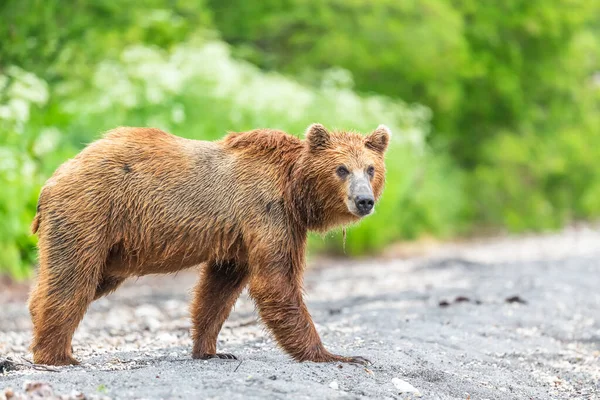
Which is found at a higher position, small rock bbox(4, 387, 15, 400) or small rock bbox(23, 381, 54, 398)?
small rock bbox(23, 381, 54, 398)

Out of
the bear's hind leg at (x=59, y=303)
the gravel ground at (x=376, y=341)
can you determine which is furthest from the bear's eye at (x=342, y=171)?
the bear's hind leg at (x=59, y=303)

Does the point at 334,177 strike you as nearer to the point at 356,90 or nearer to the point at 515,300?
the point at 515,300

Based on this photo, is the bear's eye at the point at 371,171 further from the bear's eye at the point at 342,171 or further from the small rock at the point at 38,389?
the small rock at the point at 38,389

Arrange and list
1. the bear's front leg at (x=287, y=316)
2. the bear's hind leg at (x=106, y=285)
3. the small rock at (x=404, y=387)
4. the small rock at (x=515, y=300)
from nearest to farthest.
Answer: the small rock at (x=404, y=387) < the bear's front leg at (x=287, y=316) < the bear's hind leg at (x=106, y=285) < the small rock at (x=515, y=300)

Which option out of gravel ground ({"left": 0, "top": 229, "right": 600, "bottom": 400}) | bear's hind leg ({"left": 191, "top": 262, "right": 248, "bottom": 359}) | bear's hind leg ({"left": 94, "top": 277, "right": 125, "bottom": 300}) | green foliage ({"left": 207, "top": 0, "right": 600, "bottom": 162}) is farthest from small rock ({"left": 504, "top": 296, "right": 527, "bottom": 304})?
green foliage ({"left": 207, "top": 0, "right": 600, "bottom": 162})

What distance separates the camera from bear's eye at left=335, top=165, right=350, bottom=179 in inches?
241

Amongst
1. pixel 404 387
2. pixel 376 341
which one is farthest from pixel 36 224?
pixel 376 341

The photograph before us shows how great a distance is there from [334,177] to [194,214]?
869mm

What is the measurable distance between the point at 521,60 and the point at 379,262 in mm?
12440

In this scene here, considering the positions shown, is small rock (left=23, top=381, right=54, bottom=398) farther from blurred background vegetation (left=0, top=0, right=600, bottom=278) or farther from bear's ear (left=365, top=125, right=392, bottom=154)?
blurred background vegetation (left=0, top=0, right=600, bottom=278)

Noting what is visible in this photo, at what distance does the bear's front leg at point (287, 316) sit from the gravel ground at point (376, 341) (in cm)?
11

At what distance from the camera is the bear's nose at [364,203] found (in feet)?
19.5

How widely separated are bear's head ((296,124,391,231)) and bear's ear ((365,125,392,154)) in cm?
9

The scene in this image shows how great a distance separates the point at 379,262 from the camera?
16.4 metres
